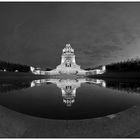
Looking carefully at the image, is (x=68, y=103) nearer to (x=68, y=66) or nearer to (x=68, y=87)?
(x=68, y=87)

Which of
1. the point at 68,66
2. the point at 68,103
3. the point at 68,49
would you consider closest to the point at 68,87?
the point at 68,103

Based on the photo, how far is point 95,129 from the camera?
3.57 meters

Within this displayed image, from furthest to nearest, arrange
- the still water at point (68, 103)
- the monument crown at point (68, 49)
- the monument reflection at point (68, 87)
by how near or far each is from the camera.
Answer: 1. the monument crown at point (68, 49)
2. the monument reflection at point (68, 87)
3. the still water at point (68, 103)

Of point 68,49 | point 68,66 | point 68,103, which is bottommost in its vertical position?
point 68,103

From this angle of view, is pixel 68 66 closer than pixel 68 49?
Yes

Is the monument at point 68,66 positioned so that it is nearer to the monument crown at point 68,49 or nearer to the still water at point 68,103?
the monument crown at point 68,49

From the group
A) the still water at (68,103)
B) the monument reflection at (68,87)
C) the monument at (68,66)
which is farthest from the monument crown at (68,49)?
the still water at (68,103)

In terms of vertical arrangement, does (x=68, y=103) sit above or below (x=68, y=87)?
below

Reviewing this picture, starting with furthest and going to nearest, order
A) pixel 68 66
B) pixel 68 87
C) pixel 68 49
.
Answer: pixel 68 49
pixel 68 66
pixel 68 87

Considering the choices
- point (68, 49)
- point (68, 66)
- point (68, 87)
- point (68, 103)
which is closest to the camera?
point (68, 103)

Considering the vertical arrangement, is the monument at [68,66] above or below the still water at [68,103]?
above

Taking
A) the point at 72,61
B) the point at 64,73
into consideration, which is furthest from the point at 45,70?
the point at 72,61

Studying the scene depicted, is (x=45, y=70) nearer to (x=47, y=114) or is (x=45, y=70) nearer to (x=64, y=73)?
(x=64, y=73)

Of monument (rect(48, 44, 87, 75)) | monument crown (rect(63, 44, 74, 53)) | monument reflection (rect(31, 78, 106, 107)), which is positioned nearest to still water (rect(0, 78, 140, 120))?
monument reflection (rect(31, 78, 106, 107))
